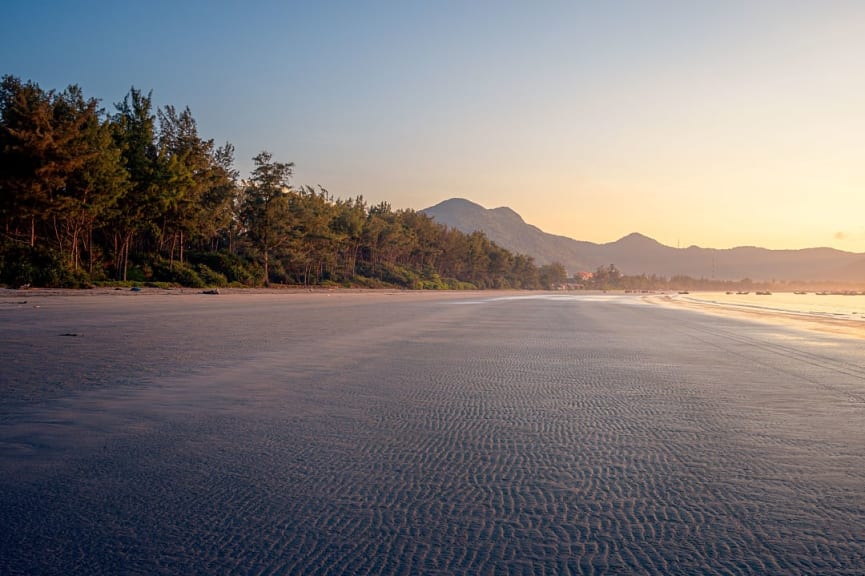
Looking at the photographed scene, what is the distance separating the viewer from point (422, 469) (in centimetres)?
374

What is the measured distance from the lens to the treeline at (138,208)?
32.4m

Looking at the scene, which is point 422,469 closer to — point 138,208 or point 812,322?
point 812,322

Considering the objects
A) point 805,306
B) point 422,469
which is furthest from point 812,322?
point 805,306

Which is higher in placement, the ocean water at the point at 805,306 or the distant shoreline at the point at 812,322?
the distant shoreline at the point at 812,322

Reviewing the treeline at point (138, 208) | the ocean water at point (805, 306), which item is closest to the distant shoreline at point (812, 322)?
the ocean water at point (805, 306)

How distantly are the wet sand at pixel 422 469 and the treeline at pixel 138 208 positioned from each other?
29.0 metres

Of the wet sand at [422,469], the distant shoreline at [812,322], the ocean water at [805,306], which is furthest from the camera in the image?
the ocean water at [805,306]

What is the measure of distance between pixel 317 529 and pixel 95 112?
1624 inches

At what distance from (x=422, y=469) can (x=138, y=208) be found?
42.2m

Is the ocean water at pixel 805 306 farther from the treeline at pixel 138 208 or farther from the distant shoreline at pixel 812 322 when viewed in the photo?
the treeline at pixel 138 208

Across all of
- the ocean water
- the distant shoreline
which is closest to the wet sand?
the distant shoreline

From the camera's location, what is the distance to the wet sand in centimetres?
254

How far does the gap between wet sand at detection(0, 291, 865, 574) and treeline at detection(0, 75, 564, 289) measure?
2902 cm

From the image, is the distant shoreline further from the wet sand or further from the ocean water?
the wet sand
